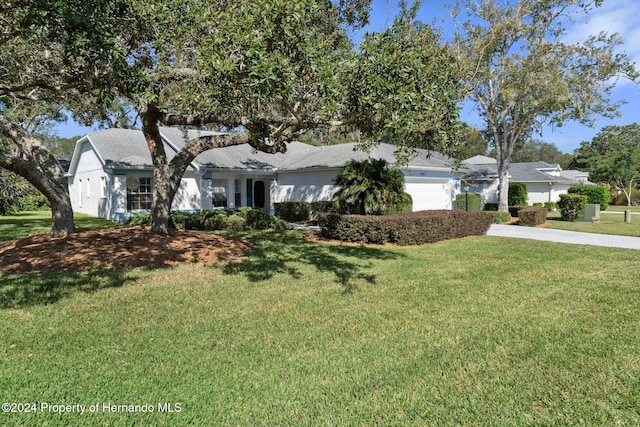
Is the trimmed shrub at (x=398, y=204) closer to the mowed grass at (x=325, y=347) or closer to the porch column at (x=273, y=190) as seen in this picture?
the mowed grass at (x=325, y=347)

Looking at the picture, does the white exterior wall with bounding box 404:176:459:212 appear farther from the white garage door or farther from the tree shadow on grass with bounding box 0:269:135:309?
the tree shadow on grass with bounding box 0:269:135:309

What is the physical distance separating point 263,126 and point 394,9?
493 centimetres

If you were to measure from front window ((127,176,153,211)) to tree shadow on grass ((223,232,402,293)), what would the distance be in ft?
30.2

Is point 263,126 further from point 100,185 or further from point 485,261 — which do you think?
point 100,185

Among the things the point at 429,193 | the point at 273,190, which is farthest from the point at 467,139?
the point at 273,190

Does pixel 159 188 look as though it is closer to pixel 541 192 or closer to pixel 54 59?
pixel 54 59

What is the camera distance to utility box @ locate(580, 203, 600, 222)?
19.9 m

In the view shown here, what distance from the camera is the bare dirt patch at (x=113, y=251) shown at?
8.02 meters

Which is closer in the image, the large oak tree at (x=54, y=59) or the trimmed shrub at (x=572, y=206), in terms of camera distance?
the large oak tree at (x=54, y=59)

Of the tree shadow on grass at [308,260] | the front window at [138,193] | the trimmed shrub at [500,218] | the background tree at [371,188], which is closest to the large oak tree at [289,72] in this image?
the tree shadow on grass at [308,260]

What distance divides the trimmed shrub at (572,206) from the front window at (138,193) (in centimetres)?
2200

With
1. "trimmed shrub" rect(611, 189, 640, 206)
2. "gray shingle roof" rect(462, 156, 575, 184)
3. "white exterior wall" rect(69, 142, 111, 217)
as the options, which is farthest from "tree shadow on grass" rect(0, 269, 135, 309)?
"trimmed shrub" rect(611, 189, 640, 206)

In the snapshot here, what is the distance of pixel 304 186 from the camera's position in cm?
2017

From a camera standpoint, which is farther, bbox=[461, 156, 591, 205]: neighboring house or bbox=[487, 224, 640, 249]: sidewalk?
bbox=[461, 156, 591, 205]: neighboring house
